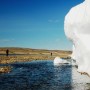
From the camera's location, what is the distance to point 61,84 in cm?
3200

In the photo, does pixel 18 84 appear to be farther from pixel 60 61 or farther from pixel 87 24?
pixel 60 61

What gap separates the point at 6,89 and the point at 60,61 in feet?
123

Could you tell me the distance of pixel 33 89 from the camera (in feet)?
95.6

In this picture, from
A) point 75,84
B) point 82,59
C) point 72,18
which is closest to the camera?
point 75,84

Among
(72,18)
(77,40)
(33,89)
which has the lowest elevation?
(33,89)

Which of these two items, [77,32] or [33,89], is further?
[77,32]

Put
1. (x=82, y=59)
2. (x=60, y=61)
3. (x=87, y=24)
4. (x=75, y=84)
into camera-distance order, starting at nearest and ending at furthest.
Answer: (x=75, y=84)
(x=87, y=24)
(x=82, y=59)
(x=60, y=61)

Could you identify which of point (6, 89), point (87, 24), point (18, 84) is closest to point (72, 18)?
point (87, 24)

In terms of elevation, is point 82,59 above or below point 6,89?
above

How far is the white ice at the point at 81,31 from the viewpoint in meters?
35.6

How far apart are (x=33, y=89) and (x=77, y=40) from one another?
42.3ft

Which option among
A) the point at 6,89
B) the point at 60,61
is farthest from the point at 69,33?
the point at 60,61

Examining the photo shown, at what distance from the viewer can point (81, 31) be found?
37562mm

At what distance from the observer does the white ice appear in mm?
35625
